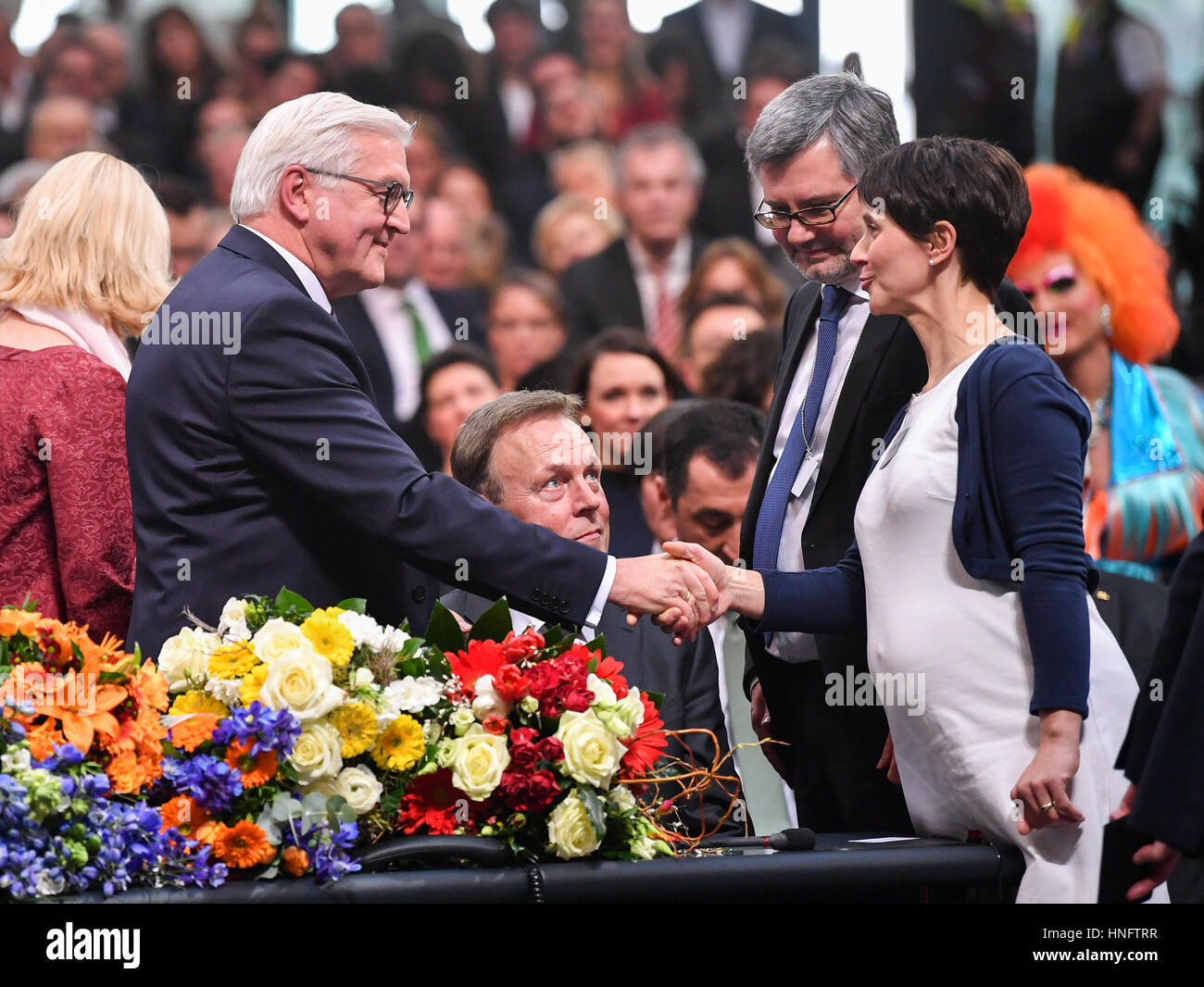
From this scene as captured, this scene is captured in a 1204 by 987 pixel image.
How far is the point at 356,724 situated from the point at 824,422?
131cm

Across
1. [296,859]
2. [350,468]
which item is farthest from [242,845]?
[350,468]

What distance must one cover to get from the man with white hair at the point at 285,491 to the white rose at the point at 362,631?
0.40 meters

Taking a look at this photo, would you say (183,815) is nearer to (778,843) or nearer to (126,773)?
(126,773)

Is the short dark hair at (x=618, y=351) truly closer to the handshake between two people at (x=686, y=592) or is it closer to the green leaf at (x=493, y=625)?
the handshake between two people at (x=686, y=592)

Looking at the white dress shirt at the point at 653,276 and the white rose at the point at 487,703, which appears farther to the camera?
the white dress shirt at the point at 653,276

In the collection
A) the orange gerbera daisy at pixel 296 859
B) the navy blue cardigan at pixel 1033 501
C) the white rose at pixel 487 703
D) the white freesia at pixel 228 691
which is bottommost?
the orange gerbera daisy at pixel 296 859

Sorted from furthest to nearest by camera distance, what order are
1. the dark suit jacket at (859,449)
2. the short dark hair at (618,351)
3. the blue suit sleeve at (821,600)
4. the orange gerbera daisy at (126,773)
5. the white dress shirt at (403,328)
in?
1. the white dress shirt at (403,328)
2. the short dark hair at (618,351)
3. the dark suit jacket at (859,449)
4. the blue suit sleeve at (821,600)
5. the orange gerbera daisy at (126,773)

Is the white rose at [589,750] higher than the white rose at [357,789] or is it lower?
higher

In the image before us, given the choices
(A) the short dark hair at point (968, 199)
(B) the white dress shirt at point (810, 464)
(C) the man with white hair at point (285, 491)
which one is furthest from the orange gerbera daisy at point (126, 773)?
(A) the short dark hair at point (968, 199)

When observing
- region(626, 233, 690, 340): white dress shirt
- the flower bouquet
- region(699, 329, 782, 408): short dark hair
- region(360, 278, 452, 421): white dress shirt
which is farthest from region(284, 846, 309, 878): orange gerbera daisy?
region(626, 233, 690, 340): white dress shirt

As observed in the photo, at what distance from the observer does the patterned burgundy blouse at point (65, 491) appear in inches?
127

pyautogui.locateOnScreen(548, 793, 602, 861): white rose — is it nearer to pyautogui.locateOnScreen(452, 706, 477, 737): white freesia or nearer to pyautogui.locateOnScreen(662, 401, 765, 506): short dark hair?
pyautogui.locateOnScreen(452, 706, 477, 737): white freesia

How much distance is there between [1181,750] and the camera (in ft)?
7.86

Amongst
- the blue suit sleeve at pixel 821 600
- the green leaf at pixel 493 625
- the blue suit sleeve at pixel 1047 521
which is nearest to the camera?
the blue suit sleeve at pixel 1047 521
